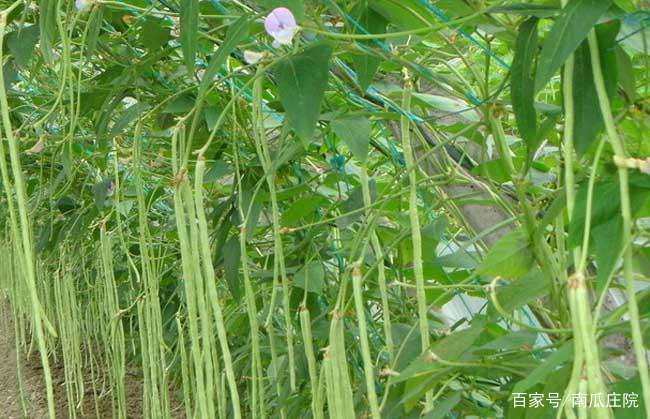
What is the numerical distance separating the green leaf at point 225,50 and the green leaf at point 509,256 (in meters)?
0.24

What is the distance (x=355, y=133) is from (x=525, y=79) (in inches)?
8.7

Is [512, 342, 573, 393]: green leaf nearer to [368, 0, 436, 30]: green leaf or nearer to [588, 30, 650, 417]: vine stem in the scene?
[588, 30, 650, 417]: vine stem

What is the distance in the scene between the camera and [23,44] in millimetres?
888

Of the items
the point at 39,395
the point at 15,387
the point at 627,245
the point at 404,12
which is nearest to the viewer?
the point at 627,245

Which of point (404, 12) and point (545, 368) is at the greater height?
point (404, 12)

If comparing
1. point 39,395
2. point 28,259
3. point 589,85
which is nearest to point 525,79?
point 589,85

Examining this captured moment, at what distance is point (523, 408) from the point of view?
2.20 feet

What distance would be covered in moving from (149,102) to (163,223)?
25.6 inches

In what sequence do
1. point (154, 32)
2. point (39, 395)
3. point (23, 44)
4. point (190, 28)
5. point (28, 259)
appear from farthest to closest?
point (39, 395)
point (154, 32)
point (23, 44)
point (190, 28)
point (28, 259)

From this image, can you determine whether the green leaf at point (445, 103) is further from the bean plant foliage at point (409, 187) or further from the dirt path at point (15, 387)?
the dirt path at point (15, 387)

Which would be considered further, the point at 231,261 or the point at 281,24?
the point at 231,261

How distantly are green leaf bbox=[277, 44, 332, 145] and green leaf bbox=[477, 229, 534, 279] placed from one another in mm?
169

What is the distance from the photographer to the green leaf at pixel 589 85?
1.68 feet

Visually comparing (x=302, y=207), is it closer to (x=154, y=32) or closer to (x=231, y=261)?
(x=231, y=261)
